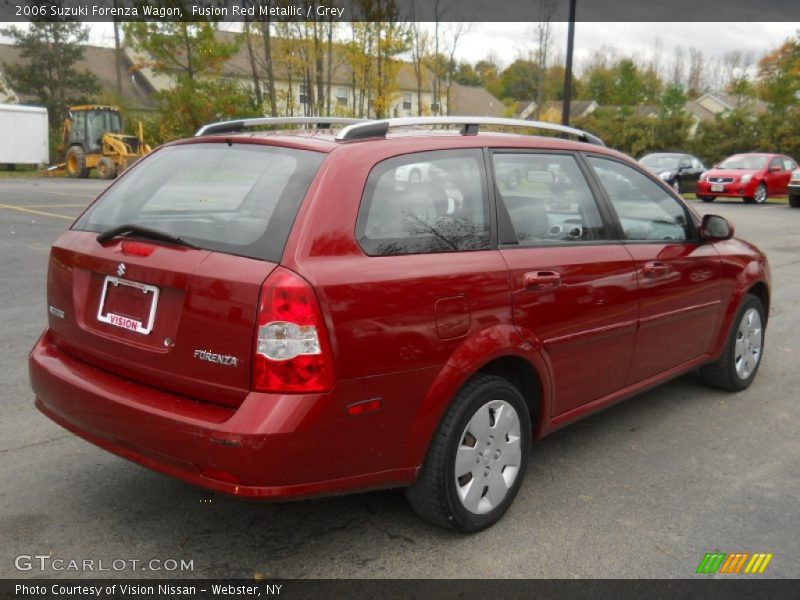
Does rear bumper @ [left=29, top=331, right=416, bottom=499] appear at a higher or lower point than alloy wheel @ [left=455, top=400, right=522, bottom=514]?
higher

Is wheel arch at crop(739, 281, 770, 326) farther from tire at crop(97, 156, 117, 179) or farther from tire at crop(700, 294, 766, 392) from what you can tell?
tire at crop(97, 156, 117, 179)

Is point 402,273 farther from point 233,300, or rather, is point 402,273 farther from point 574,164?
point 574,164

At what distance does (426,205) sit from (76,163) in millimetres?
33517

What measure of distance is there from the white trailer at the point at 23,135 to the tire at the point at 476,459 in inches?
1503


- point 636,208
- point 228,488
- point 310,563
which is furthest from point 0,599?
point 636,208

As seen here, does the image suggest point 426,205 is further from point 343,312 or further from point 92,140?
point 92,140

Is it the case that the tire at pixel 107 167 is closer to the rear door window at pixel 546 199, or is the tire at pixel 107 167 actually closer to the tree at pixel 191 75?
the tree at pixel 191 75

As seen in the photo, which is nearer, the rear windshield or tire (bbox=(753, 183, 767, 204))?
the rear windshield

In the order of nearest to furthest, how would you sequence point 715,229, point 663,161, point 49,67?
point 715,229 < point 663,161 < point 49,67

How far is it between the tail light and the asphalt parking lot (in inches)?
31.8

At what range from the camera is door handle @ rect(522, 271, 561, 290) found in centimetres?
346

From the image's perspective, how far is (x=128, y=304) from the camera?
3.06 meters

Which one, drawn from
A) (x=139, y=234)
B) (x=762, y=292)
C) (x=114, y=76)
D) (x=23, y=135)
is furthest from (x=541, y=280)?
(x=114, y=76)

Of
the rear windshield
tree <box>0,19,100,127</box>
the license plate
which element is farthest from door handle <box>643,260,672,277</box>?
tree <box>0,19,100,127</box>
